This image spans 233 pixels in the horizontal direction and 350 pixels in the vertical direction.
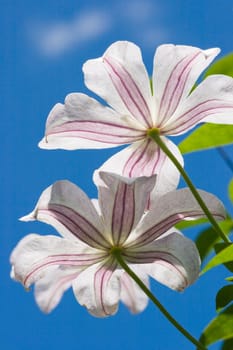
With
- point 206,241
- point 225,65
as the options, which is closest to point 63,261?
point 225,65

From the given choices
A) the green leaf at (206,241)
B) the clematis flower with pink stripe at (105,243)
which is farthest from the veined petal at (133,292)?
the green leaf at (206,241)

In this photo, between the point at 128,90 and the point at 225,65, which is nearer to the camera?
the point at 128,90

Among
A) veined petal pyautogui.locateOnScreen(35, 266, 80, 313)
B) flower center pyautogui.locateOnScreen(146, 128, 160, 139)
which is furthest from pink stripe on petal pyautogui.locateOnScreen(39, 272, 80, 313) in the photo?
flower center pyautogui.locateOnScreen(146, 128, 160, 139)

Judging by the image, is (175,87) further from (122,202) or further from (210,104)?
(122,202)

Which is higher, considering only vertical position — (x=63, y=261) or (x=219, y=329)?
(x=63, y=261)

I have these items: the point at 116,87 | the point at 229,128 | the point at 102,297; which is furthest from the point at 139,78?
the point at 102,297

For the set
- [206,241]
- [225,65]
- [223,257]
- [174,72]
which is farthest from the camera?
[206,241]

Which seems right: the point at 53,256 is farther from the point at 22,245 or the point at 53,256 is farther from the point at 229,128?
the point at 229,128
